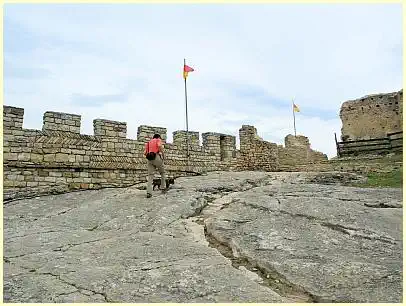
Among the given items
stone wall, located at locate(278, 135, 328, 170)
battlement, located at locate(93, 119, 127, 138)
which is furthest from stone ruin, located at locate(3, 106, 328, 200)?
stone wall, located at locate(278, 135, 328, 170)

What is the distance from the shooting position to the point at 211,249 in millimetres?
5316

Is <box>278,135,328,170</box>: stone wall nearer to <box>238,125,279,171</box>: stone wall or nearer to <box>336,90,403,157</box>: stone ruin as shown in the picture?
<box>336,90,403,157</box>: stone ruin

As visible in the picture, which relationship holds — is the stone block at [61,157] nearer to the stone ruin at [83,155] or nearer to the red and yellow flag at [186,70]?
the stone ruin at [83,155]

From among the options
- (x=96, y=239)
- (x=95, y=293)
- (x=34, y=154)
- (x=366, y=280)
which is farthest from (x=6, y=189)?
(x=366, y=280)

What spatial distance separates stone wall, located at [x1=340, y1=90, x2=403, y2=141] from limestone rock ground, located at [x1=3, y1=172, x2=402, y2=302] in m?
15.9

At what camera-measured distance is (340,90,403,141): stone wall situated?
22.9 metres

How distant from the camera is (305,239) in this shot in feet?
17.9

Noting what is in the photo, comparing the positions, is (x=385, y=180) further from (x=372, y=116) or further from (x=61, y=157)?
(x=372, y=116)

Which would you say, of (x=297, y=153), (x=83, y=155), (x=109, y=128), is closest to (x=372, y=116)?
(x=297, y=153)

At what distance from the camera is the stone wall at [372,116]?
75.3 feet

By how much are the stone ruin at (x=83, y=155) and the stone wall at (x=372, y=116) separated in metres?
11.7

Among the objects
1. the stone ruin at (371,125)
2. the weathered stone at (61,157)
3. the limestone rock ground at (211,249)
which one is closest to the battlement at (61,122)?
the weathered stone at (61,157)

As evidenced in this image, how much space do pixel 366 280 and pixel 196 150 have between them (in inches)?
429

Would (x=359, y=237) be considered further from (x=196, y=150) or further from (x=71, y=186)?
(x=196, y=150)
